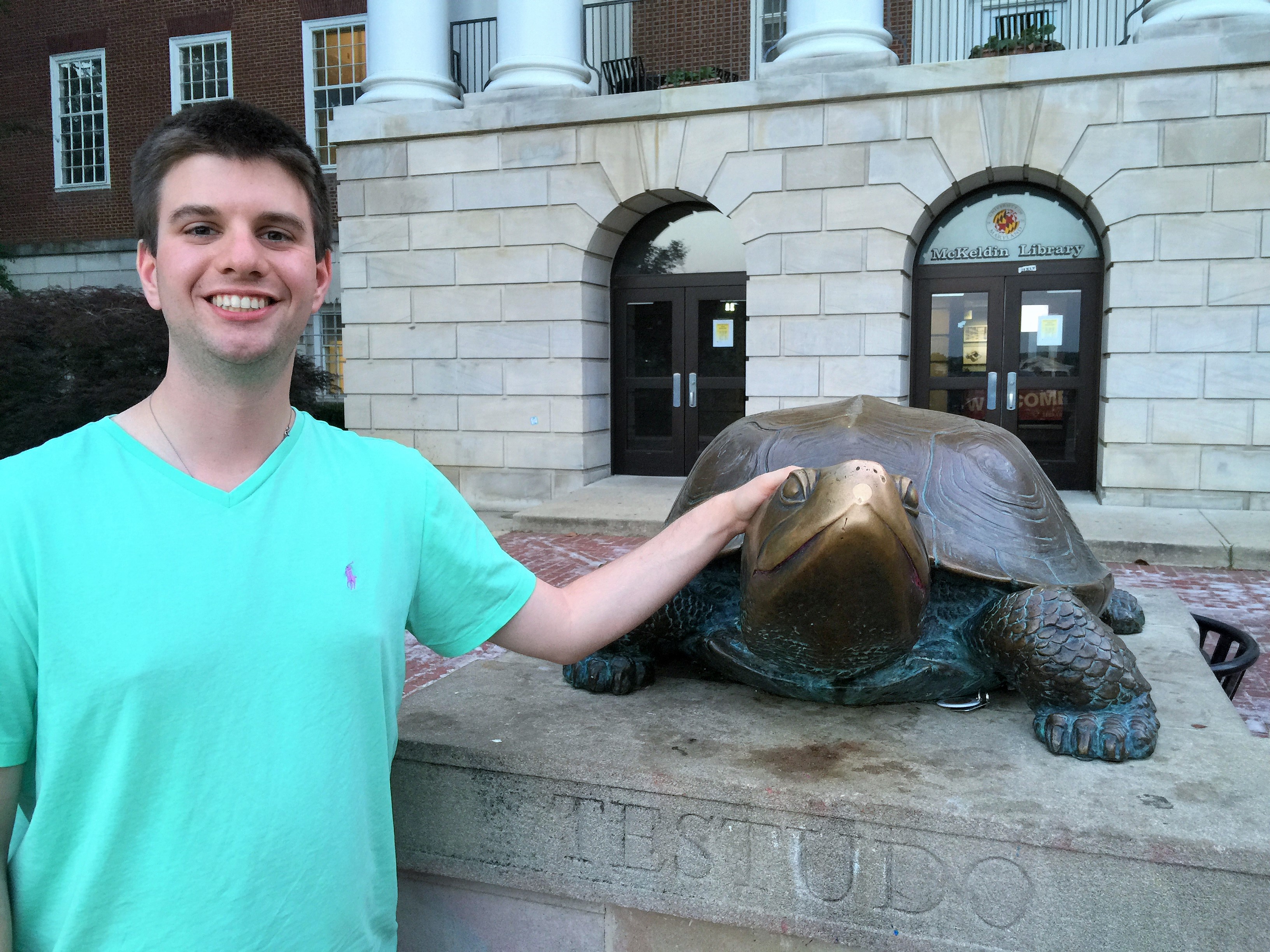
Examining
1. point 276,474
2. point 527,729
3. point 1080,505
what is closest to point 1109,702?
point 527,729

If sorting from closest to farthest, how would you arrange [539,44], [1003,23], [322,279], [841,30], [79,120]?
[322,279]
[841,30]
[539,44]
[1003,23]
[79,120]

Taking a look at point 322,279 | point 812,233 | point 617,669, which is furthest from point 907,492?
point 812,233

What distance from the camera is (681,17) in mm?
15602

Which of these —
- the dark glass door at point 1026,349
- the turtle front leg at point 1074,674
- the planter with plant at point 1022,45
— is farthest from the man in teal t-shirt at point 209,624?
the dark glass door at point 1026,349

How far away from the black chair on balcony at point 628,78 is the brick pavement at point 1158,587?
21.4ft

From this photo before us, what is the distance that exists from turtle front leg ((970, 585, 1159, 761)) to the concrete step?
436 cm

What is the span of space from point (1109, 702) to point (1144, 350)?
847 cm

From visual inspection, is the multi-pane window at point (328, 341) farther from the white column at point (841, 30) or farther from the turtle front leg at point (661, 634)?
the turtle front leg at point (661, 634)

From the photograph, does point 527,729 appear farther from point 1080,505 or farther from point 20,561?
point 1080,505

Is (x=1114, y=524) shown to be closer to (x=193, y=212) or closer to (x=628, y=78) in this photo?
(x=193, y=212)

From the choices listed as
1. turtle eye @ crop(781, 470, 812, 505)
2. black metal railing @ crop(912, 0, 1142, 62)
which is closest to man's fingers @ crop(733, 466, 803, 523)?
turtle eye @ crop(781, 470, 812, 505)

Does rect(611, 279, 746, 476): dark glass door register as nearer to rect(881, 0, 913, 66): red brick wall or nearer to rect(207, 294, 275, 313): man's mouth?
rect(881, 0, 913, 66): red brick wall

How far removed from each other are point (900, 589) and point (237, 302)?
1.27m

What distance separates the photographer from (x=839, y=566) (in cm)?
171
